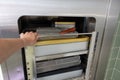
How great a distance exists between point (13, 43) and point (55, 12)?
0.24 meters

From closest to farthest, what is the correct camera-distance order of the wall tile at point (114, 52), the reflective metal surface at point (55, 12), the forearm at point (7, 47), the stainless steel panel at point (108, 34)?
1. the forearm at point (7, 47)
2. the reflective metal surface at point (55, 12)
3. the stainless steel panel at point (108, 34)
4. the wall tile at point (114, 52)

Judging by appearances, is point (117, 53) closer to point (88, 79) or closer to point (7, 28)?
point (88, 79)

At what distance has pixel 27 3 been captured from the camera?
53 cm

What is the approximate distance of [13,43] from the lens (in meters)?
0.47

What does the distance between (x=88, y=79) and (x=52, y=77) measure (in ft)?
0.82

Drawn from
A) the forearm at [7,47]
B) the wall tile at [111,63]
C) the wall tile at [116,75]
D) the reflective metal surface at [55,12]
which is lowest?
the wall tile at [116,75]

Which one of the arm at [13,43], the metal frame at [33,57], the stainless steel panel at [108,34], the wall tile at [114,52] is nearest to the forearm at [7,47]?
the arm at [13,43]

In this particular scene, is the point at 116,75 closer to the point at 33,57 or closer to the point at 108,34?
the point at 108,34

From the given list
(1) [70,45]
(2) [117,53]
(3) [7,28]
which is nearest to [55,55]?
(1) [70,45]

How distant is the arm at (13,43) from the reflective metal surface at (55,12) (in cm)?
6

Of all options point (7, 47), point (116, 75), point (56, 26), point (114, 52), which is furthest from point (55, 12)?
point (116, 75)

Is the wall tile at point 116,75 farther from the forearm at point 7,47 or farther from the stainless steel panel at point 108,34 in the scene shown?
the forearm at point 7,47

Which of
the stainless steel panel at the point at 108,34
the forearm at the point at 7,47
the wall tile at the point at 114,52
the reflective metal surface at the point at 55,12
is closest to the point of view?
the forearm at the point at 7,47

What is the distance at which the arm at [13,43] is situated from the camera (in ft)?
1.39
